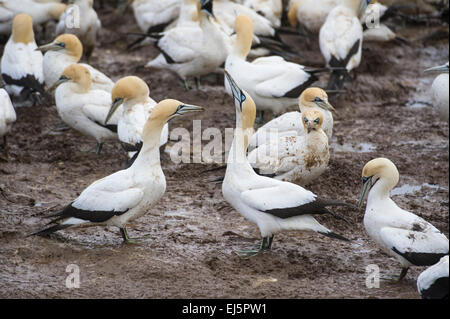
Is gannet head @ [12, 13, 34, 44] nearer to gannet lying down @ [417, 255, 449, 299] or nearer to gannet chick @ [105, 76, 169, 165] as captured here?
gannet chick @ [105, 76, 169, 165]

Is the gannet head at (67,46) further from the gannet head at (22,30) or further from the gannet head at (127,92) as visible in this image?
the gannet head at (127,92)

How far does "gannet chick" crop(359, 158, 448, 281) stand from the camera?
19.0 ft

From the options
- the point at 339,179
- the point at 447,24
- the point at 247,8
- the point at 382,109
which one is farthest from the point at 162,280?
the point at 447,24

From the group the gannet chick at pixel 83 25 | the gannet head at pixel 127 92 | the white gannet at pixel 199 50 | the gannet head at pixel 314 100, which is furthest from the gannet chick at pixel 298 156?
the gannet chick at pixel 83 25

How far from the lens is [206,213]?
740 cm

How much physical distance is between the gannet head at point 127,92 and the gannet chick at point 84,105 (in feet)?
1.00

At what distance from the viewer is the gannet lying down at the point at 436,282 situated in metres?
5.18

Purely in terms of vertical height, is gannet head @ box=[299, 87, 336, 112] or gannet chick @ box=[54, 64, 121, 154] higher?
gannet head @ box=[299, 87, 336, 112]

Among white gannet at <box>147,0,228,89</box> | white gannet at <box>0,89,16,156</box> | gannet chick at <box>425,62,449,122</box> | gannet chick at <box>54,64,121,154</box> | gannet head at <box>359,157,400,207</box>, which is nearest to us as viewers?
gannet head at <box>359,157,400,207</box>

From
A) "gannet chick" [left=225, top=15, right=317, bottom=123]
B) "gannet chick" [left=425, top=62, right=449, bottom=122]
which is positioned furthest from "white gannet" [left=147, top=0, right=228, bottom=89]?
"gannet chick" [left=425, top=62, right=449, bottom=122]

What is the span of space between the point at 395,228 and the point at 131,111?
335cm

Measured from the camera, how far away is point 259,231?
707 centimetres

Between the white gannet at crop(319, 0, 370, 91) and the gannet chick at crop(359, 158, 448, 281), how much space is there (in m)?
4.40
